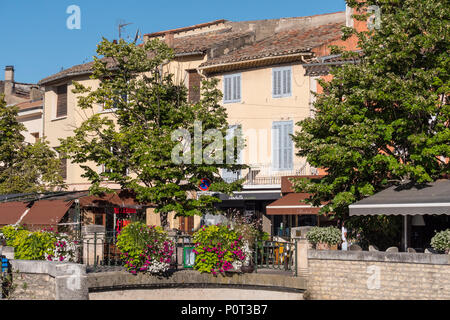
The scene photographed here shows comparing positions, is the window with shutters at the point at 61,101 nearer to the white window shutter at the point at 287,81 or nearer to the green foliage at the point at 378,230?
the white window shutter at the point at 287,81

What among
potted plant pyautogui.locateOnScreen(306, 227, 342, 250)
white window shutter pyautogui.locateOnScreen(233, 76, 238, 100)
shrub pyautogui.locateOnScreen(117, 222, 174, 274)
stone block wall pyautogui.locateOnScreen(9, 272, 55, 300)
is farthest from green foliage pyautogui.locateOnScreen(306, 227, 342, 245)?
white window shutter pyautogui.locateOnScreen(233, 76, 238, 100)

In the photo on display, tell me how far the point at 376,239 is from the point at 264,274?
13.3 ft

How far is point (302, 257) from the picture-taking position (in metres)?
18.9

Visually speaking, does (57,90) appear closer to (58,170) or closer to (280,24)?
(58,170)

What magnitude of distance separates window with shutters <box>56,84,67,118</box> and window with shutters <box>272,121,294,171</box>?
1282 cm

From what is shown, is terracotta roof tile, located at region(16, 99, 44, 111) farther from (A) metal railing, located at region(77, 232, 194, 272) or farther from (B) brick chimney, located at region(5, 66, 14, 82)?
(A) metal railing, located at region(77, 232, 194, 272)

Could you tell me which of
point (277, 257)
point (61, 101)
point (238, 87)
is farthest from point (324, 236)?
point (61, 101)

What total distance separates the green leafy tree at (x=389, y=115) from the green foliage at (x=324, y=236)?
5.89 feet

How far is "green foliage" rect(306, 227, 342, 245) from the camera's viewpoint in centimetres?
1866

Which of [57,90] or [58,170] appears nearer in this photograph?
[58,170]
